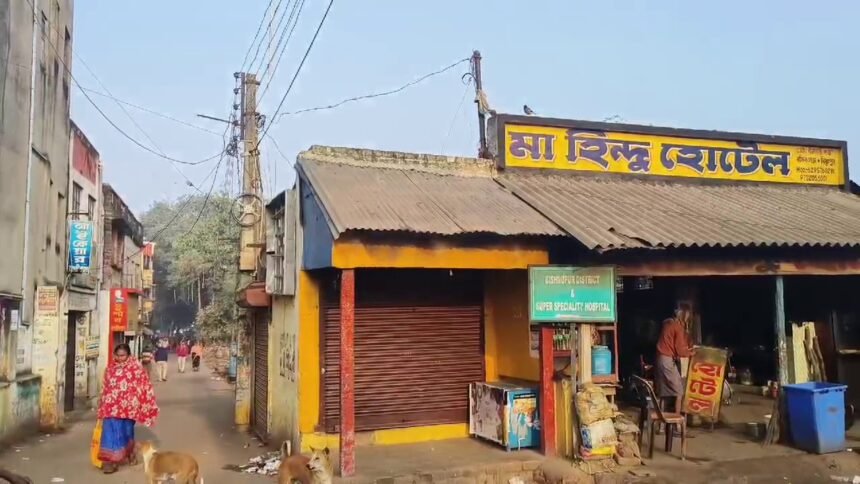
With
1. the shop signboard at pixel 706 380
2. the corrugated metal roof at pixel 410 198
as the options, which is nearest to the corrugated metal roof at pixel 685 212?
the corrugated metal roof at pixel 410 198

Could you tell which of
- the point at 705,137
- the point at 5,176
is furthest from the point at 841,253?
the point at 5,176

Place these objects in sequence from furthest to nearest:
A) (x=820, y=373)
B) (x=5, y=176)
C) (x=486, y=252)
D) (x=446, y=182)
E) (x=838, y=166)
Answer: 1. (x=838, y=166)
2. (x=5, y=176)
3. (x=820, y=373)
4. (x=446, y=182)
5. (x=486, y=252)

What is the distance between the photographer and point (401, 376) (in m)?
9.88

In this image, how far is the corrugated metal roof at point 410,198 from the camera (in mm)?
7961

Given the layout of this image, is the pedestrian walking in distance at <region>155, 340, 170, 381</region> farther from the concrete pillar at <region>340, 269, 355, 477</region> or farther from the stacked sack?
the stacked sack

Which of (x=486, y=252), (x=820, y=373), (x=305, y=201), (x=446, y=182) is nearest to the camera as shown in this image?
(x=486, y=252)

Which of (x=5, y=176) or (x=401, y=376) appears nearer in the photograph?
(x=401, y=376)

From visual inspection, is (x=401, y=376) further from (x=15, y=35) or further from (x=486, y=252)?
(x=15, y=35)

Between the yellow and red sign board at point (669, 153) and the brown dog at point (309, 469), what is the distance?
19.2 ft

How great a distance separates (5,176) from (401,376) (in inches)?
307

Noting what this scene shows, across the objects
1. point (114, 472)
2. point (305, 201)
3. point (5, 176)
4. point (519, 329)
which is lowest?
point (114, 472)

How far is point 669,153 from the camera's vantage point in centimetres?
1212

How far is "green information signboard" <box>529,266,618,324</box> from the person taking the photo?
852 centimetres

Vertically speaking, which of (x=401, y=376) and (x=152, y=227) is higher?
(x=152, y=227)
